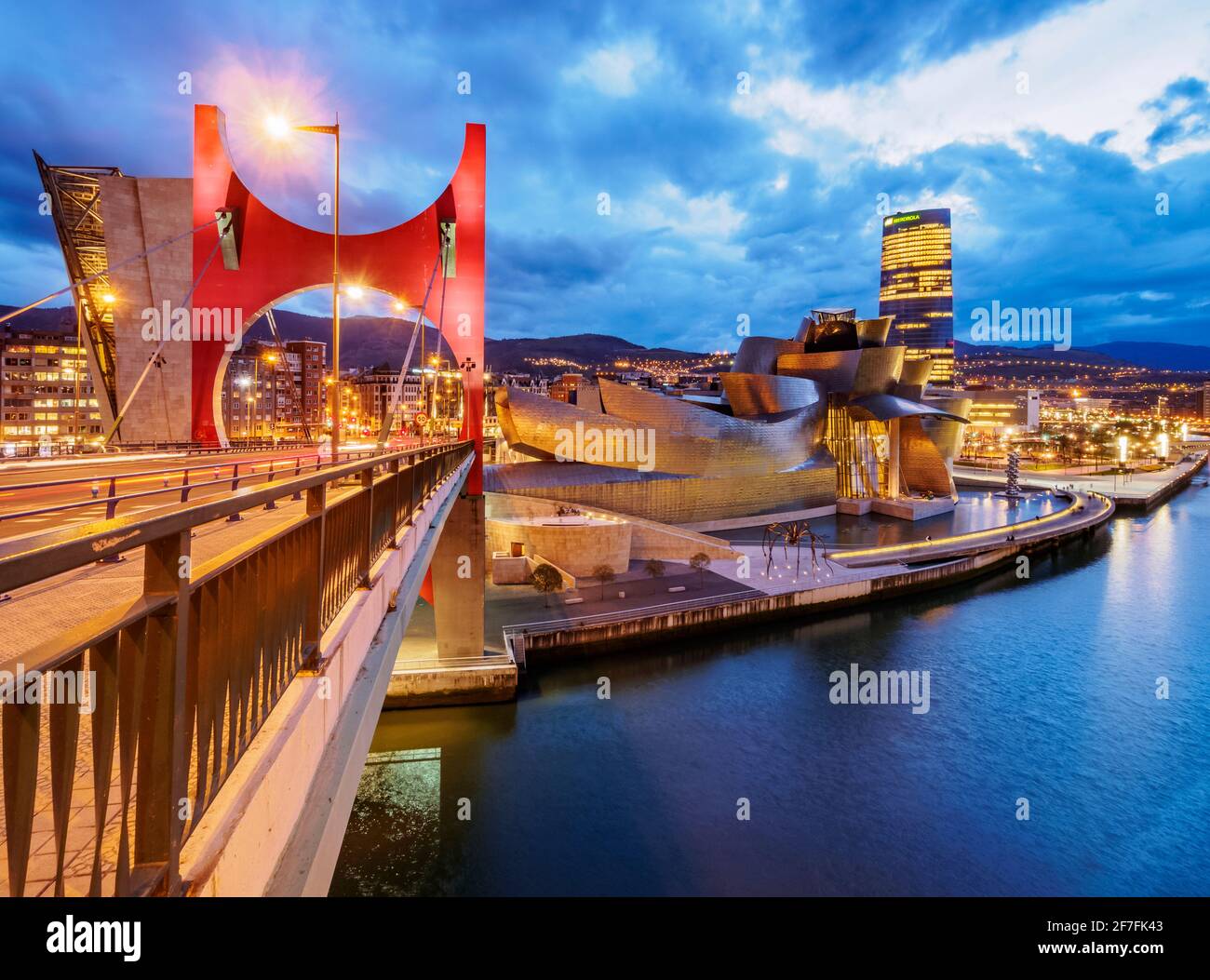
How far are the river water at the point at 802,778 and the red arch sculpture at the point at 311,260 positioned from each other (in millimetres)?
7004

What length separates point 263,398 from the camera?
83.1 metres

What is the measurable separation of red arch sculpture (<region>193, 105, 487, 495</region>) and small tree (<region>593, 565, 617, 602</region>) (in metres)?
6.17

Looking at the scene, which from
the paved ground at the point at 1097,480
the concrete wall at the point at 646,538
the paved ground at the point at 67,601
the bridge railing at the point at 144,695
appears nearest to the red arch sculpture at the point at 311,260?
the concrete wall at the point at 646,538

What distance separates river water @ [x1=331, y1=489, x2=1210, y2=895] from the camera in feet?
33.1

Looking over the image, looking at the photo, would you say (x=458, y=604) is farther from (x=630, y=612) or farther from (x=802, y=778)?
(x=802, y=778)

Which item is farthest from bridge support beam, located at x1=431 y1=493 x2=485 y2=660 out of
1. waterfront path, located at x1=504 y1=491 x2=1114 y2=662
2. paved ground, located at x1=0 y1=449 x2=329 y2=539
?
paved ground, located at x1=0 y1=449 x2=329 y2=539

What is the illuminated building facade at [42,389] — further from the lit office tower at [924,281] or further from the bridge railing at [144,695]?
the lit office tower at [924,281]

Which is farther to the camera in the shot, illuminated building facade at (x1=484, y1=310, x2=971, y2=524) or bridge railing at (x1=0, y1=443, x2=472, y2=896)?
illuminated building facade at (x1=484, y1=310, x2=971, y2=524)

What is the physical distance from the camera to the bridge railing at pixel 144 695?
104 cm

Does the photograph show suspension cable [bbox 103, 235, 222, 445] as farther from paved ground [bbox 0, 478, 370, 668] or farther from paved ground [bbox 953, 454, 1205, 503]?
paved ground [bbox 953, 454, 1205, 503]

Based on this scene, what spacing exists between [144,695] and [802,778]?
13.2m

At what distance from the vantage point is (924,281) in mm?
135875
